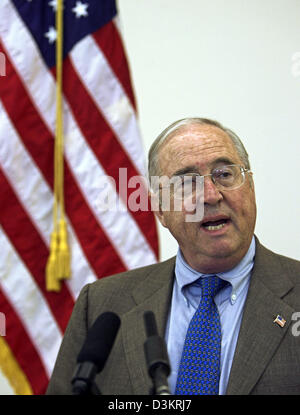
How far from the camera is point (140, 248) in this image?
2.40m

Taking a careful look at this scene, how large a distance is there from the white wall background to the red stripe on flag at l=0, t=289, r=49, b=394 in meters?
0.13

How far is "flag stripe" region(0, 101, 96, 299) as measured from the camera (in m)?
2.36

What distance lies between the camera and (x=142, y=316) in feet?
4.84

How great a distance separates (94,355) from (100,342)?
4cm

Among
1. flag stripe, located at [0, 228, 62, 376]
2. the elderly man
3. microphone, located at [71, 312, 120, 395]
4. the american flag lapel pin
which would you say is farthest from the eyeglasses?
flag stripe, located at [0, 228, 62, 376]

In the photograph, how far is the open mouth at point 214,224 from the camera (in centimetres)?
140

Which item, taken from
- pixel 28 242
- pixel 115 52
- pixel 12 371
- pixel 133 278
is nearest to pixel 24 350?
pixel 12 371

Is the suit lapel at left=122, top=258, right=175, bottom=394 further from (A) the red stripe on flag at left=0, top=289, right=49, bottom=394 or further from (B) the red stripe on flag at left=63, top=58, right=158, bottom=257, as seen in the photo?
(A) the red stripe on flag at left=0, top=289, right=49, bottom=394

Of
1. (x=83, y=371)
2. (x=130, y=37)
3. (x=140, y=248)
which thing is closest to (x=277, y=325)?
(x=83, y=371)

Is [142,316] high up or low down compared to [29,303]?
up

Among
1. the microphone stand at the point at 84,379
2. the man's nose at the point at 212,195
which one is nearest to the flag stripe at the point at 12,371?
the man's nose at the point at 212,195

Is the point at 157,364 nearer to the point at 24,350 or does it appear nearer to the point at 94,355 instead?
the point at 94,355

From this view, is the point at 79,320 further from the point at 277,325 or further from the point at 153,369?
the point at 153,369

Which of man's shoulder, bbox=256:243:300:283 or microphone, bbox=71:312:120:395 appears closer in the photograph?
microphone, bbox=71:312:120:395
